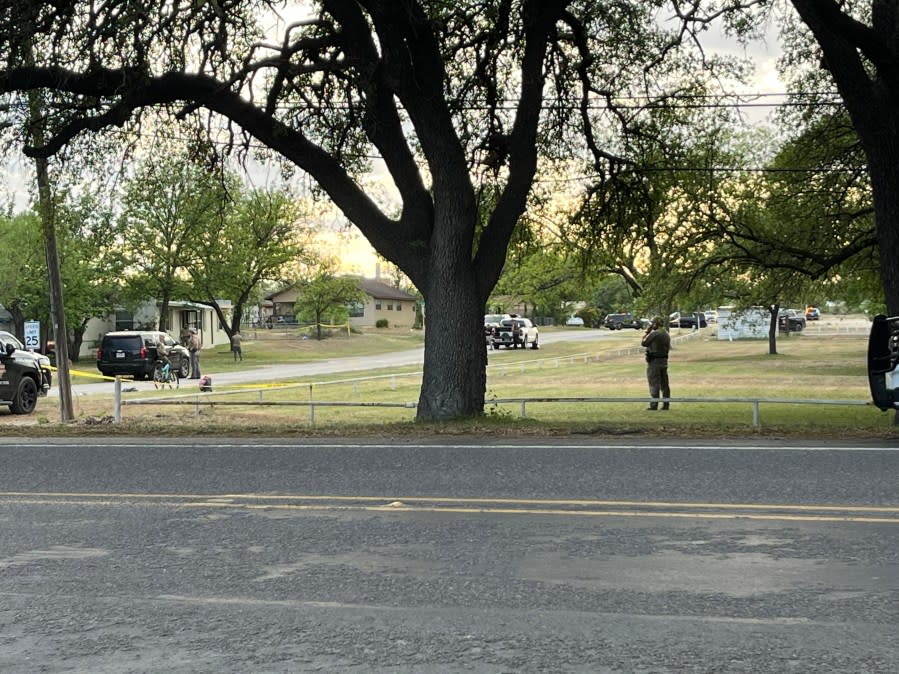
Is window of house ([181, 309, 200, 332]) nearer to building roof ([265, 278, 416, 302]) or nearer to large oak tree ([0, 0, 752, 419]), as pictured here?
building roof ([265, 278, 416, 302])

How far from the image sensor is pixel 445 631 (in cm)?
483

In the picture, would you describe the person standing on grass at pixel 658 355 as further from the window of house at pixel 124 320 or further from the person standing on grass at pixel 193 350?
the window of house at pixel 124 320

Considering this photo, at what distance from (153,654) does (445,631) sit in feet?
4.44

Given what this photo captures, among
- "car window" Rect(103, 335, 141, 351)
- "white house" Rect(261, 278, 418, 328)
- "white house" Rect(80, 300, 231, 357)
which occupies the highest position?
"white house" Rect(261, 278, 418, 328)

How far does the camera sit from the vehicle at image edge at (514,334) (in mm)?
62312

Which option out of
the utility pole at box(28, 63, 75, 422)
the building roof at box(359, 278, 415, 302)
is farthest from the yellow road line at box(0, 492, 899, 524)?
the building roof at box(359, 278, 415, 302)

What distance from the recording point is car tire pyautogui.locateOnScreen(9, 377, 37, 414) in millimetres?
23141

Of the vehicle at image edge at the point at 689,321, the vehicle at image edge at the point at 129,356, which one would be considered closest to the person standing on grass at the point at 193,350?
the vehicle at image edge at the point at 129,356

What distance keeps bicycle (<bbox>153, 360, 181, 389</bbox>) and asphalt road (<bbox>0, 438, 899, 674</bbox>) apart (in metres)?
23.8

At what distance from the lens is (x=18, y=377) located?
2316cm

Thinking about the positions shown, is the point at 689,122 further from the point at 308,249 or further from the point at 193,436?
the point at 308,249

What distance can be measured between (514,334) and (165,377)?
32.3 m

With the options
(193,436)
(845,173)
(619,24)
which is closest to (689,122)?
(619,24)

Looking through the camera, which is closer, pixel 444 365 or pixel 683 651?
pixel 683 651
